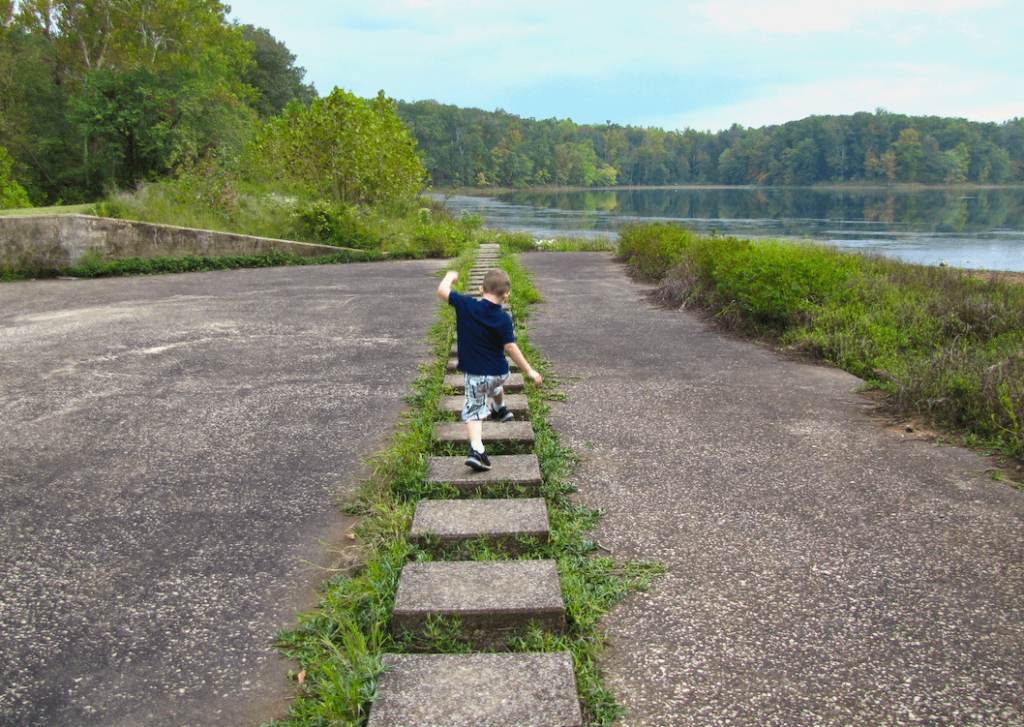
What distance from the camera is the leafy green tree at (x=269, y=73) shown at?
1731 inches

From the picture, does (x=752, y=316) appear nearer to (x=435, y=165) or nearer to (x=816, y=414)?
(x=816, y=414)

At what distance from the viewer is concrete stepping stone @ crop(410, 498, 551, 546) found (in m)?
2.83

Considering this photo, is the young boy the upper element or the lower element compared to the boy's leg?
upper

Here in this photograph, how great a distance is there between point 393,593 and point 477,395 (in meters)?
1.37

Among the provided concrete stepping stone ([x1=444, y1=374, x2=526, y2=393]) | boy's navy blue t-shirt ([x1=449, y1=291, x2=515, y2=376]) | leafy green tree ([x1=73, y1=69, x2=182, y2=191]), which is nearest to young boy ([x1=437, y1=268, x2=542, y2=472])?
boy's navy blue t-shirt ([x1=449, y1=291, x2=515, y2=376])

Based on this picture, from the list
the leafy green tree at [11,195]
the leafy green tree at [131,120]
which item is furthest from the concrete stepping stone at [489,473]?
the leafy green tree at [11,195]

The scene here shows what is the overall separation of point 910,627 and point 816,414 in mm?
2415

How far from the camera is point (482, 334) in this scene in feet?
11.9

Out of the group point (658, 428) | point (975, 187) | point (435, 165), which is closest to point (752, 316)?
point (658, 428)

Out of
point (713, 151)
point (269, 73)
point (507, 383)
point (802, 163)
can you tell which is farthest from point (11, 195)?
point (713, 151)

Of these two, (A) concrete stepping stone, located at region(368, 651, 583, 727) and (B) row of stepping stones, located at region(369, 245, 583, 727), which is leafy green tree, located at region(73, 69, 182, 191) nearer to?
(B) row of stepping stones, located at region(369, 245, 583, 727)

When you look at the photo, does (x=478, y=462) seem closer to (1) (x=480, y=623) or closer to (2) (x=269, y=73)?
(1) (x=480, y=623)

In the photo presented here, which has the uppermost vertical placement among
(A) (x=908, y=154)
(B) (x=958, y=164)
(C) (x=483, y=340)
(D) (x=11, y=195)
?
(A) (x=908, y=154)

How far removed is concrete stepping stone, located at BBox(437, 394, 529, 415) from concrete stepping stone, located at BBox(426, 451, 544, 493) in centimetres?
72
